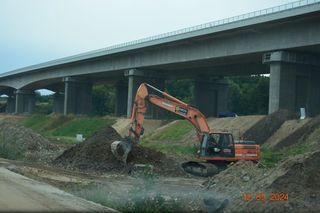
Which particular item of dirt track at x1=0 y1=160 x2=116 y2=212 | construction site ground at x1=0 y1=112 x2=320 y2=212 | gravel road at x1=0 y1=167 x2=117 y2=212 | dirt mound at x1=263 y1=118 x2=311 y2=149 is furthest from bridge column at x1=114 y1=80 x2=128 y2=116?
gravel road at x1=0 y1=167 x2=117 y2=212

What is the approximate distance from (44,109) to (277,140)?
13260 cm

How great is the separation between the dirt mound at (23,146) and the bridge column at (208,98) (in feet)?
114

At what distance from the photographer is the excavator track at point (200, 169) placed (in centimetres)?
2397

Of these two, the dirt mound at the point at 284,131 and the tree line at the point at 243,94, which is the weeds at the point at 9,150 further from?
the tree line at the point at 243,94

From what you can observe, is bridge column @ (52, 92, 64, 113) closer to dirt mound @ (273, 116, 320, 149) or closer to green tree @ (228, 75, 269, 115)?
green tree @ (228, 75, 269, 115)

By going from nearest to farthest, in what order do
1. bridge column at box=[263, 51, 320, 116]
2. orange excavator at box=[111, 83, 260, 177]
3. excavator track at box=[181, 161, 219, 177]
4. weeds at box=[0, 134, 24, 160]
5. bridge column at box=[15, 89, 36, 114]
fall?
excavator track at box=[181, 161, 219, 177] < orange excavator at box=[111, 83, 260, 177] < weeds at box=[0, 134, 24, 160] < bridge column at box=[263, 51, 320, 116] < bridge column at box=[15, 89, 36, 114]

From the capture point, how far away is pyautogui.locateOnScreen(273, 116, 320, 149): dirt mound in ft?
118

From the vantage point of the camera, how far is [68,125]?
2970 inches

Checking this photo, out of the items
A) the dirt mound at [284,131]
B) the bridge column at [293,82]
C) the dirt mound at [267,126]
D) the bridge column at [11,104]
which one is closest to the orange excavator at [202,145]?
the dirt mound at [284,131]

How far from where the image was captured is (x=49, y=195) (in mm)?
14898

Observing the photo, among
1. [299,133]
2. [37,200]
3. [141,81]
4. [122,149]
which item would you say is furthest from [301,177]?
[141,81]

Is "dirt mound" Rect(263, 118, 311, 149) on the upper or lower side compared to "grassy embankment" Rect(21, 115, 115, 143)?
upper

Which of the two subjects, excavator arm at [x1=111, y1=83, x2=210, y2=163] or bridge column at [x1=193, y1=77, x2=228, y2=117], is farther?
bridge column at [x1=193, y1=77, x2=228, y2=117]

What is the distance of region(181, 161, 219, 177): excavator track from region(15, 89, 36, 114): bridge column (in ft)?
320
